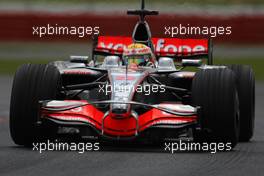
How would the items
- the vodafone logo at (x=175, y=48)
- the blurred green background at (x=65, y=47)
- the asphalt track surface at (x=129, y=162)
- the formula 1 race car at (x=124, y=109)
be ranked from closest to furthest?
the asphalt track surface at (x=129, y=162) < the formula 1 race car at (x=124, y=109) < the vodafone logo at (x=175, y=48) < the blurred green background at (x=65, y=47)

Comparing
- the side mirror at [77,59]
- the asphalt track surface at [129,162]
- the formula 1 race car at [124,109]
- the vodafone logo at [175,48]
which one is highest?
the vodafone logo at [175,48]

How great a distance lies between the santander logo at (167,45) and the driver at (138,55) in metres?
1.45

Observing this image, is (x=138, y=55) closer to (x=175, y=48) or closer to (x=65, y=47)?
(x=175, y=48)

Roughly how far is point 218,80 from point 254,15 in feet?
54.4

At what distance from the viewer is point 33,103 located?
12.0 meters

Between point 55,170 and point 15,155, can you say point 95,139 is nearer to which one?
point 15,155

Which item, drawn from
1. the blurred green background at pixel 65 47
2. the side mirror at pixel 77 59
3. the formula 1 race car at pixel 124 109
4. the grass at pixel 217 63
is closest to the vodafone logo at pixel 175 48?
the side mirror at pixel 77 59

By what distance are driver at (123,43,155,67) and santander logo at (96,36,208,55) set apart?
1452mm

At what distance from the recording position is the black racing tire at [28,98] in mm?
11969

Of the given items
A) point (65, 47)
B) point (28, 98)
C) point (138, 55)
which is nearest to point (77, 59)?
point (138, 55)

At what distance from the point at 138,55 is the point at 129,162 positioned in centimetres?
337

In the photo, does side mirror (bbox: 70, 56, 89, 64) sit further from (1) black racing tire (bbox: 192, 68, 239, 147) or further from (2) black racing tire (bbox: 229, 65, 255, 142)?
(1) black racing tire (bbox: 192, 68, 239, 147)

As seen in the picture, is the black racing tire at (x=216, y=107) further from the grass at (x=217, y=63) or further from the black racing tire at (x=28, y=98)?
the grass at (x=217, y=63)

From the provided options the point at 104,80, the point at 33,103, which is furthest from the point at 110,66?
the point at 33,103
